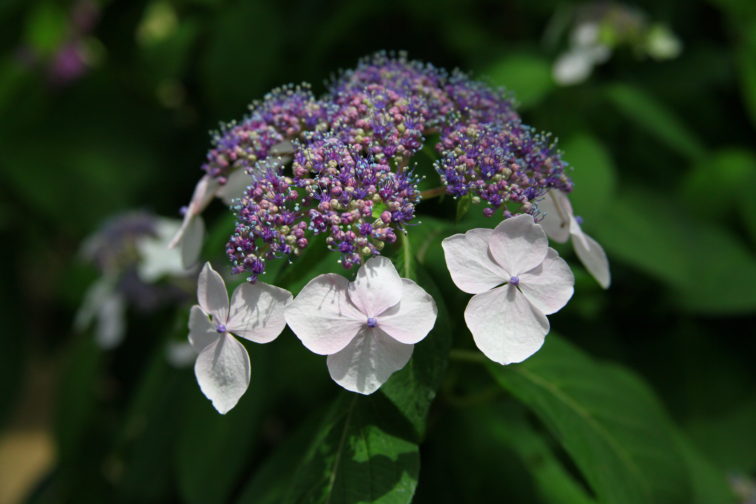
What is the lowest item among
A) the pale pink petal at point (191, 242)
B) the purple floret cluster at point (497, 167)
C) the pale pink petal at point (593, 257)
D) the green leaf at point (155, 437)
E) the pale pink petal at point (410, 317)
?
the green leaf at point (155, 437)

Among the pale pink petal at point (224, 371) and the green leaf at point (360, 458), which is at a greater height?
the pale pink petal at point (224, 371)

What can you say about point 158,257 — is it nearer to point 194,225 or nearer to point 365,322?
point 194,225

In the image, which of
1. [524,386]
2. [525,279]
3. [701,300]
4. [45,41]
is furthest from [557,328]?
[45,41]

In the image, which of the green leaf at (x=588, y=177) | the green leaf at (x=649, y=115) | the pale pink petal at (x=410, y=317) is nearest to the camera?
the pale pink petal at (x=410, y=317)

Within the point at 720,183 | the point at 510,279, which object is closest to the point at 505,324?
the point at 510,279

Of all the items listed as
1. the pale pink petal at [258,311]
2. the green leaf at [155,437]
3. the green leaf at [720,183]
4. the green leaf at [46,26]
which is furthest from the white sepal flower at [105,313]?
the green leaf at [720,183]

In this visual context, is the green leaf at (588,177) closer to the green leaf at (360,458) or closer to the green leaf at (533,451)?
the green leaf at (533,451)

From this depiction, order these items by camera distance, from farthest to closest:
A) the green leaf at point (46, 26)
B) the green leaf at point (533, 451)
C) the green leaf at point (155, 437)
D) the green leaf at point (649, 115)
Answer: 1. the green leaf at point (46, 26)
2. the green leaf at point (649, 115)
3. the green leaf at point (155, 437)
4. the green leaf at point (533, 451)
